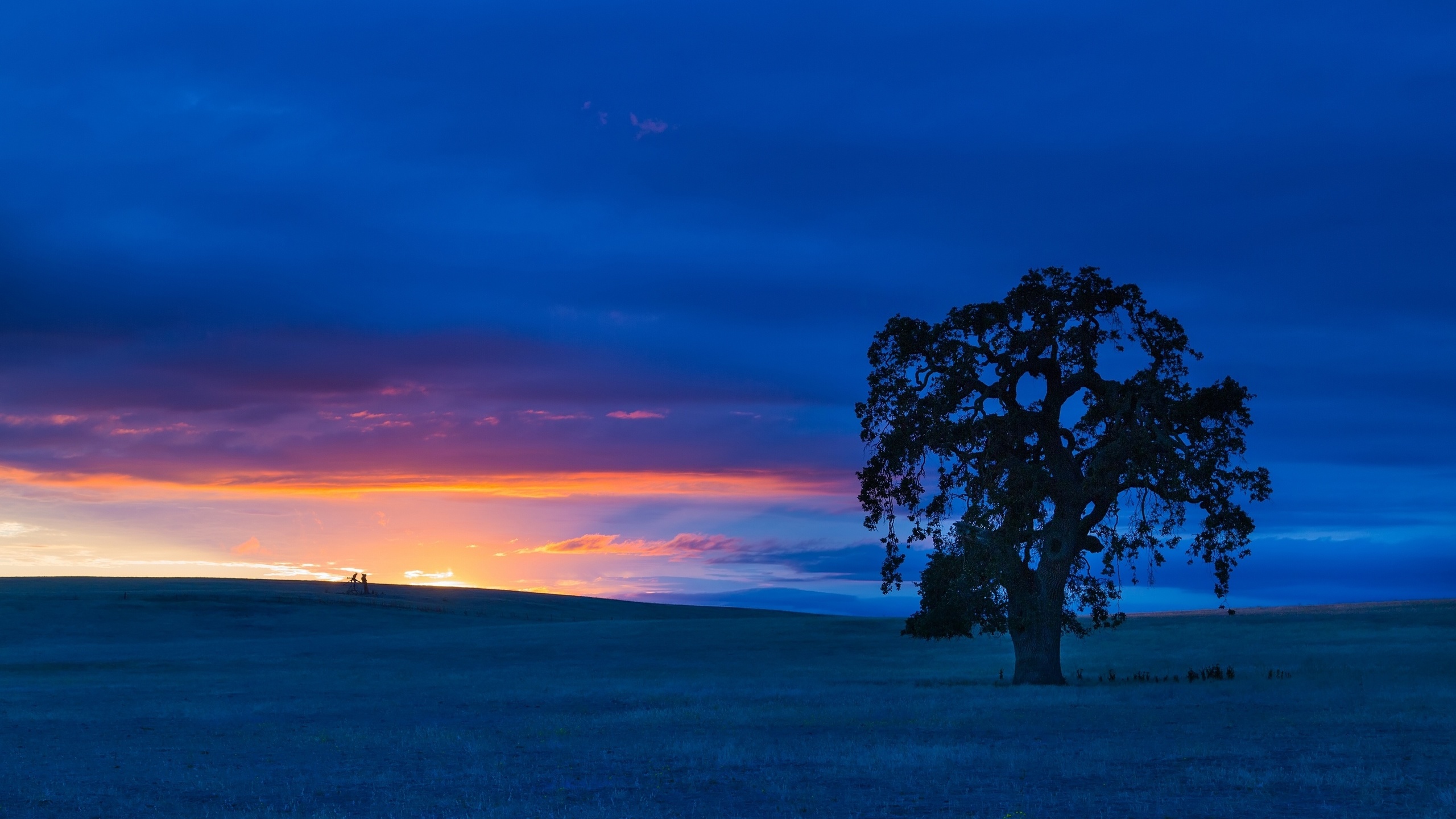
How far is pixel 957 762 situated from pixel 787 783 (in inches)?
147

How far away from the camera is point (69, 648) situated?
222 ft

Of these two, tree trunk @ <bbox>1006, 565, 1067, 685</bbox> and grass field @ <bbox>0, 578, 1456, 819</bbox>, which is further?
tree trunk @ <bbox>1006, 565, 1067, 685</bbox>

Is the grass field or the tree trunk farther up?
the tree trunk

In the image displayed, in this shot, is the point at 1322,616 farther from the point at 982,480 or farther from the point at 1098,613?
the point at 982,480

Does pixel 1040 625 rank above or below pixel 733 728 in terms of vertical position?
above

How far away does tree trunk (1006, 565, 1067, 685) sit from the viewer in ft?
144

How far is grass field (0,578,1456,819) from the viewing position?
19.0 meters

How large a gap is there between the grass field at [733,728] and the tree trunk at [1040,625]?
1.47 m

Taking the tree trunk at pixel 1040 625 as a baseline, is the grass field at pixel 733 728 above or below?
below

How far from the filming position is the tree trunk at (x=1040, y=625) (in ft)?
144

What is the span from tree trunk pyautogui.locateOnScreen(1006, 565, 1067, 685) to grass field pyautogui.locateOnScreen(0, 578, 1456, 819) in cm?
147

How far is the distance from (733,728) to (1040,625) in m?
17.9

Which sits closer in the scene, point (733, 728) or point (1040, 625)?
point (733, 728)

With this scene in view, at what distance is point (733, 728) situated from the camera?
2981cm
